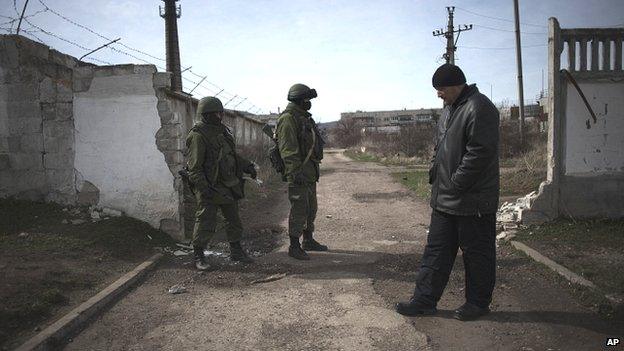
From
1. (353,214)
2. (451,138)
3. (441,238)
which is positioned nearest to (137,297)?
(441,238)

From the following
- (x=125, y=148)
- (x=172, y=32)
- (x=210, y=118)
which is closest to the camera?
(x=210, y=118)

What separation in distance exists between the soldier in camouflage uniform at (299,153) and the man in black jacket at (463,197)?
1.80 metres

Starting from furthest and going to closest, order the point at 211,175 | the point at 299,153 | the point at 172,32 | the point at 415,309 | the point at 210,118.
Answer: the point at 172,32 < the point at 299,153 < the point at 210,118 < the point at 211,175 < the point at 415,309

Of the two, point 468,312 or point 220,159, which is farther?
point 220,159

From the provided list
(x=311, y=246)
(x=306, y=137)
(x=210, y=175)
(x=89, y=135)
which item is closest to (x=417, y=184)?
(x=311, y=246)

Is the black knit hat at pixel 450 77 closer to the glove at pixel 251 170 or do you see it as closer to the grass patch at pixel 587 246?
the grass patch at pixel 587 246

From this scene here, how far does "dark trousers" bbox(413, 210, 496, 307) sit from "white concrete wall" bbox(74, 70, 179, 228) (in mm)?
3585

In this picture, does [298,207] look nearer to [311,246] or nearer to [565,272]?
[311,246]

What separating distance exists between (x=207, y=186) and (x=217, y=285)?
3.50 ft

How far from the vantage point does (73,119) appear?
5707 millimetres

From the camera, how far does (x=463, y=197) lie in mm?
3105

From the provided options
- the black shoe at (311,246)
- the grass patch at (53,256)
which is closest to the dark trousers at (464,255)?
the black shoe at (311,246)

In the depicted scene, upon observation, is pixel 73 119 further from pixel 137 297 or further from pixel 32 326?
pixel 32 326

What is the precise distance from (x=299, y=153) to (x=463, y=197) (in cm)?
227
